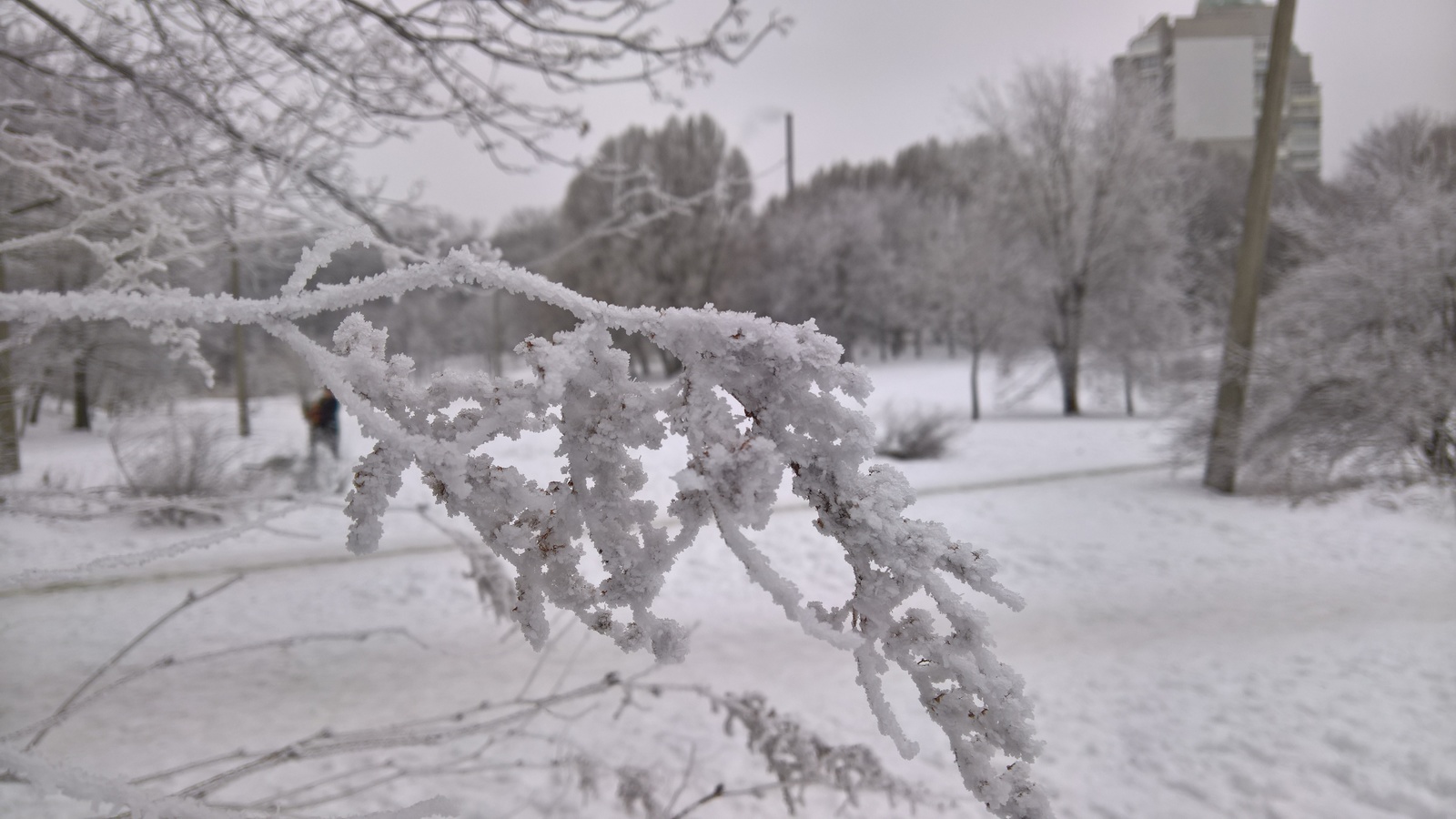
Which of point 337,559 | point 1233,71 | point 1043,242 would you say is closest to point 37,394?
point 337,559

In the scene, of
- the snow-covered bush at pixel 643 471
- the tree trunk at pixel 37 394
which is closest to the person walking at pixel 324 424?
the tree trunk at pixel 37 394

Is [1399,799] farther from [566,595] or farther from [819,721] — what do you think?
[566,595]

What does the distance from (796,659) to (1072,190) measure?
8.72m

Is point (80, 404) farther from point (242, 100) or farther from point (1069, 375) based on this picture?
point (1069, 375)

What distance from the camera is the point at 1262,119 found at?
4.66 meters

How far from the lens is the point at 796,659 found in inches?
115

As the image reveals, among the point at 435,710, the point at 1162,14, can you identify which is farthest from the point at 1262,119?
the point at 435,710

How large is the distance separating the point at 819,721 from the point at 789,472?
2338 mm

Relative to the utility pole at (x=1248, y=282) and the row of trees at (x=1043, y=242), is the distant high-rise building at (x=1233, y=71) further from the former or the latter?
the row of trees at (x=1043, y=242)

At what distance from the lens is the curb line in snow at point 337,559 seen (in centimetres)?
291

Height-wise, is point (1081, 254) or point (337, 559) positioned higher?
point (1081, 254)

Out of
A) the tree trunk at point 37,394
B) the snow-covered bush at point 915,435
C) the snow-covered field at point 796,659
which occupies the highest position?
the tree trunk at point 37,394

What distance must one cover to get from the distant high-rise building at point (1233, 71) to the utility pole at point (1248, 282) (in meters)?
0.15

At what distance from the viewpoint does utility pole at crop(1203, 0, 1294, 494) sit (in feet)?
14.8
